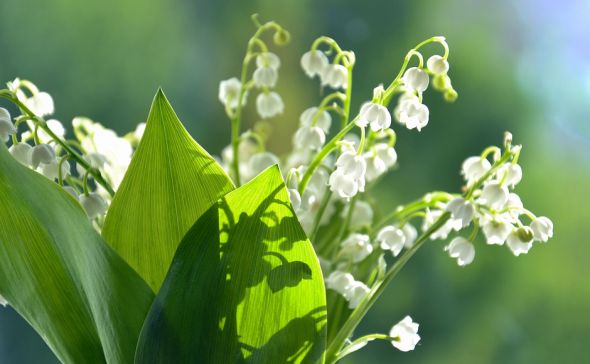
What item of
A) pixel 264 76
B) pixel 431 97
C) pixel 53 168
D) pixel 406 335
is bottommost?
pixel 406 335

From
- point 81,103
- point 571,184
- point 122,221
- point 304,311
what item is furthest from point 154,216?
point 571,184

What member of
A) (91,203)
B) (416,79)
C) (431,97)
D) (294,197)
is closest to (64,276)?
(91,203)

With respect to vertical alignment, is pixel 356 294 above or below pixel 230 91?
below

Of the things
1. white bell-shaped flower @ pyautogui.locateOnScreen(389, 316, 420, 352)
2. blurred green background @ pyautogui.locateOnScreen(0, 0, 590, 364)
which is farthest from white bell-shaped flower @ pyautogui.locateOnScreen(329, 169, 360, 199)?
blurred green background @ pyautogui.locateOnScreen(0, 0, 590, 364)

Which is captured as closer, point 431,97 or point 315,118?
point 315,118

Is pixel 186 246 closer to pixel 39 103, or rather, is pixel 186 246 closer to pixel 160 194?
pixel 160 194

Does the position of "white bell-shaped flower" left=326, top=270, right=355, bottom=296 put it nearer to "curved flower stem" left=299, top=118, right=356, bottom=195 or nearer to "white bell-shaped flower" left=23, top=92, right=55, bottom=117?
"curved flower stem" left=299, top=118, right=356, bottom=195

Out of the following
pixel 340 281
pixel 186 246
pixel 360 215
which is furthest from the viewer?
pixel 360 215
